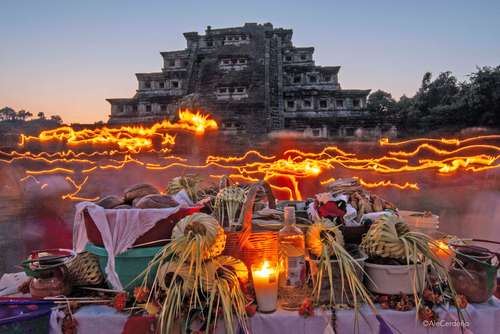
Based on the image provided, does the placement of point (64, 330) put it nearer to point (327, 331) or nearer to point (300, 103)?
point (327, 331)

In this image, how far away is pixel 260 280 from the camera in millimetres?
1508

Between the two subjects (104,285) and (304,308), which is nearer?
(304,308)

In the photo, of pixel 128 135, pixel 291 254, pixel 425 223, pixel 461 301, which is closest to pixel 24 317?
pixel 291 254

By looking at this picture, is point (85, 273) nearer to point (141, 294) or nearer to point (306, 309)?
point (141, 294)

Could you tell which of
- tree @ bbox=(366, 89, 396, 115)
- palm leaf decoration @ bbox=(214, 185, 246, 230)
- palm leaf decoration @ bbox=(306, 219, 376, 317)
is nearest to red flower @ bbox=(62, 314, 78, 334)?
palm leaf decoration @ bbox=(214, 185, 246, 230)

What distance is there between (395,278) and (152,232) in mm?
1139

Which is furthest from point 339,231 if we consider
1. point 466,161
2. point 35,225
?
point 466,161

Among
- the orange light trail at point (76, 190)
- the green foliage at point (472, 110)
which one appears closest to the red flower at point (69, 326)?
the orange light trail at point (76, 190)

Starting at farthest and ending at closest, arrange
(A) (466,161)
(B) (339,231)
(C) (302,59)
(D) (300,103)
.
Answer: (C) (302,59) < (D) (300,103) < (A) (466,161) < (B) (339,231)

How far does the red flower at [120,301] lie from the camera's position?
5.08 ft

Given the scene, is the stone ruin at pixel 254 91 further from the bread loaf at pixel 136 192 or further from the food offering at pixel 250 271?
the food offering at pixel 250 271

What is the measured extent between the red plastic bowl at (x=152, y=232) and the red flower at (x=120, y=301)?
24 centimetres

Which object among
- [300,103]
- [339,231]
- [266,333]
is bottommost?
[266,333]

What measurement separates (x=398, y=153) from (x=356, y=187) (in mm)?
6746
